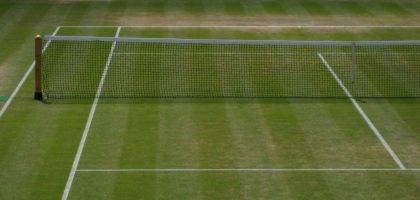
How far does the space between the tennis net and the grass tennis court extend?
12 centimetres

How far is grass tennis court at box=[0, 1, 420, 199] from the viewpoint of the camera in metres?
18.2

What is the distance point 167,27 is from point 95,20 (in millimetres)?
3109

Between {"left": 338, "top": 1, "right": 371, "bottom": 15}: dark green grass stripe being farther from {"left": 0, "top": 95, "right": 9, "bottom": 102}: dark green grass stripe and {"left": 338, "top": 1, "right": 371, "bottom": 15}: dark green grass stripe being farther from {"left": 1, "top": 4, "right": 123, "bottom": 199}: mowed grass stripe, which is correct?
{"left": 0, "top": 95, "right": 9, "bottom": 102}: dark green grass stripe

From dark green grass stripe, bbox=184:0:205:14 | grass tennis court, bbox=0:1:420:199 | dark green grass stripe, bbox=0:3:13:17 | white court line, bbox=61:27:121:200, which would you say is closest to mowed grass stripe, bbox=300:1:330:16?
dark green grass stripe, bbox=184:0:205:14

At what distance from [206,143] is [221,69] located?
21.4ft

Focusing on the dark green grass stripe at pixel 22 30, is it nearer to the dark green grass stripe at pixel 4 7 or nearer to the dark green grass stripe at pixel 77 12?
the dark green grass stripe at pixel 4 7

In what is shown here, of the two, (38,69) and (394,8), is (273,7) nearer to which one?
(394,8)

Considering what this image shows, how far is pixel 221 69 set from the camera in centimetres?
2720

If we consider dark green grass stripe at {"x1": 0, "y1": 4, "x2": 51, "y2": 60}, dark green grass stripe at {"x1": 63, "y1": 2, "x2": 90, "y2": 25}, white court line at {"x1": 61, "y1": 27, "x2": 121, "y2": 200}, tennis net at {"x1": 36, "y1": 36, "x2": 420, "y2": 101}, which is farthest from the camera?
dark green grass stripe at {"x1": 63, "y1": 2, "x2": 90, "y2": 25}

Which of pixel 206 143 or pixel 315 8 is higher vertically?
pixel 206 143

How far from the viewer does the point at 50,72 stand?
86.9 feet

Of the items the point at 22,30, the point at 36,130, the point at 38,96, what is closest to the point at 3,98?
the point at 38,96

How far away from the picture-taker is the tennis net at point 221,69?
81.9ft

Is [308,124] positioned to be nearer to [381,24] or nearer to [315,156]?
[315,156]
